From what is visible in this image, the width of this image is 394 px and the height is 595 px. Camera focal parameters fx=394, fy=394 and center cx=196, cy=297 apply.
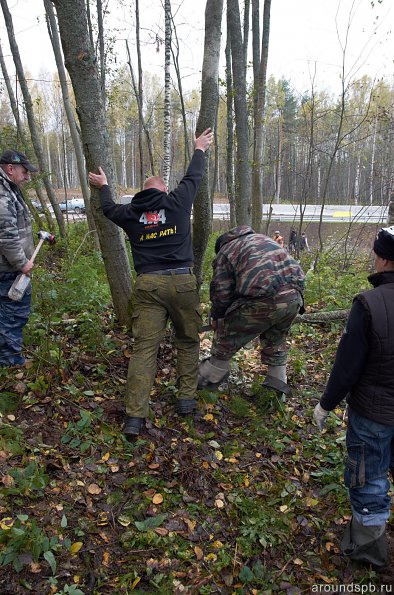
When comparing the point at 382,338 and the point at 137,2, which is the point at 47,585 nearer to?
the point at 382,338

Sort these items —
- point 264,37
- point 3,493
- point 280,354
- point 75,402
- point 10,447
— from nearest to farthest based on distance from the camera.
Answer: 1. point 3,493
2. point 10,447
3. point 75,402
4. point 280,354
5. point 264,37

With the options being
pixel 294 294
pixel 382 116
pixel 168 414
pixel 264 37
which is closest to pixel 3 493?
pixel 168 414

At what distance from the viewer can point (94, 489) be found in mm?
2824

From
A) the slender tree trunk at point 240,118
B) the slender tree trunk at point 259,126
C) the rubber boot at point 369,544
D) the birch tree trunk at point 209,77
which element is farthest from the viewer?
the slender tree trunk at point 259,126

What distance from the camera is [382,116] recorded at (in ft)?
30.8

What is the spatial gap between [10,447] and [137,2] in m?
14.5

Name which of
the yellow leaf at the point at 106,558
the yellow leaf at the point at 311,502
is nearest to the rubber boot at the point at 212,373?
the yellow leaf at the point at 311,502

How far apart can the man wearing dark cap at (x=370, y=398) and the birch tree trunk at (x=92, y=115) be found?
2.71 m

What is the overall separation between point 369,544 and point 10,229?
3.75 meters

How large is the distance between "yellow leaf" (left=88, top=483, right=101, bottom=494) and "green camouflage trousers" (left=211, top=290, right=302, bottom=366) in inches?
67.0

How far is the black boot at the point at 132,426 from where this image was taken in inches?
130

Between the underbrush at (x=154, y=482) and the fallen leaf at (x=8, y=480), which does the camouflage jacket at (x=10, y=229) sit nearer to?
the underbrush at (x=154, y=482)

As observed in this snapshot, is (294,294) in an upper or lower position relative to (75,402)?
upper

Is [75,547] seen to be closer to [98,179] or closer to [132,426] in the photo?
[132,426]
